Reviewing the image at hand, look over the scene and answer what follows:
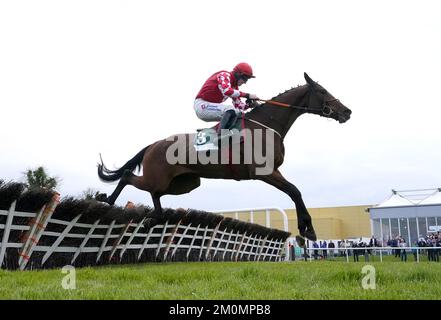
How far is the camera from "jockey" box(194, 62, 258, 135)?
265 inches

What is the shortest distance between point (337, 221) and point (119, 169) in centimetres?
3604

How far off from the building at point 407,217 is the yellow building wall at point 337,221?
1075 cm

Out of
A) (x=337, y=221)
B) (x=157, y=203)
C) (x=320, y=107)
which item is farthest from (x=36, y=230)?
(x=337, y=221)

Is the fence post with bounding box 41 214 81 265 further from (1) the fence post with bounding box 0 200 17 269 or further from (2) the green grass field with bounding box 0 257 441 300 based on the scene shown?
(2) the green grass field with bounding box 0 257 441 300

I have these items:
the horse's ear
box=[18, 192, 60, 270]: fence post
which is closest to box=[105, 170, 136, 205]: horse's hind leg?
box=[18, 192, 60, 270]: fence post

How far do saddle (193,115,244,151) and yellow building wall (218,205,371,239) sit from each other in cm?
3241

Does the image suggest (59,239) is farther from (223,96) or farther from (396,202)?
(396,202)

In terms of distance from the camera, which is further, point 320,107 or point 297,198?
point 320,107

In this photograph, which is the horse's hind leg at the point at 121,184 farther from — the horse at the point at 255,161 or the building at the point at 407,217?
the building at the point at 407,217

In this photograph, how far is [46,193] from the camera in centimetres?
748

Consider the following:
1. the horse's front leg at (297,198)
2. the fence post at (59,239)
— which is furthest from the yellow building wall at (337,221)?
the horse's front leg at (297,198)

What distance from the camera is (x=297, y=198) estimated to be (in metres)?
6.32
